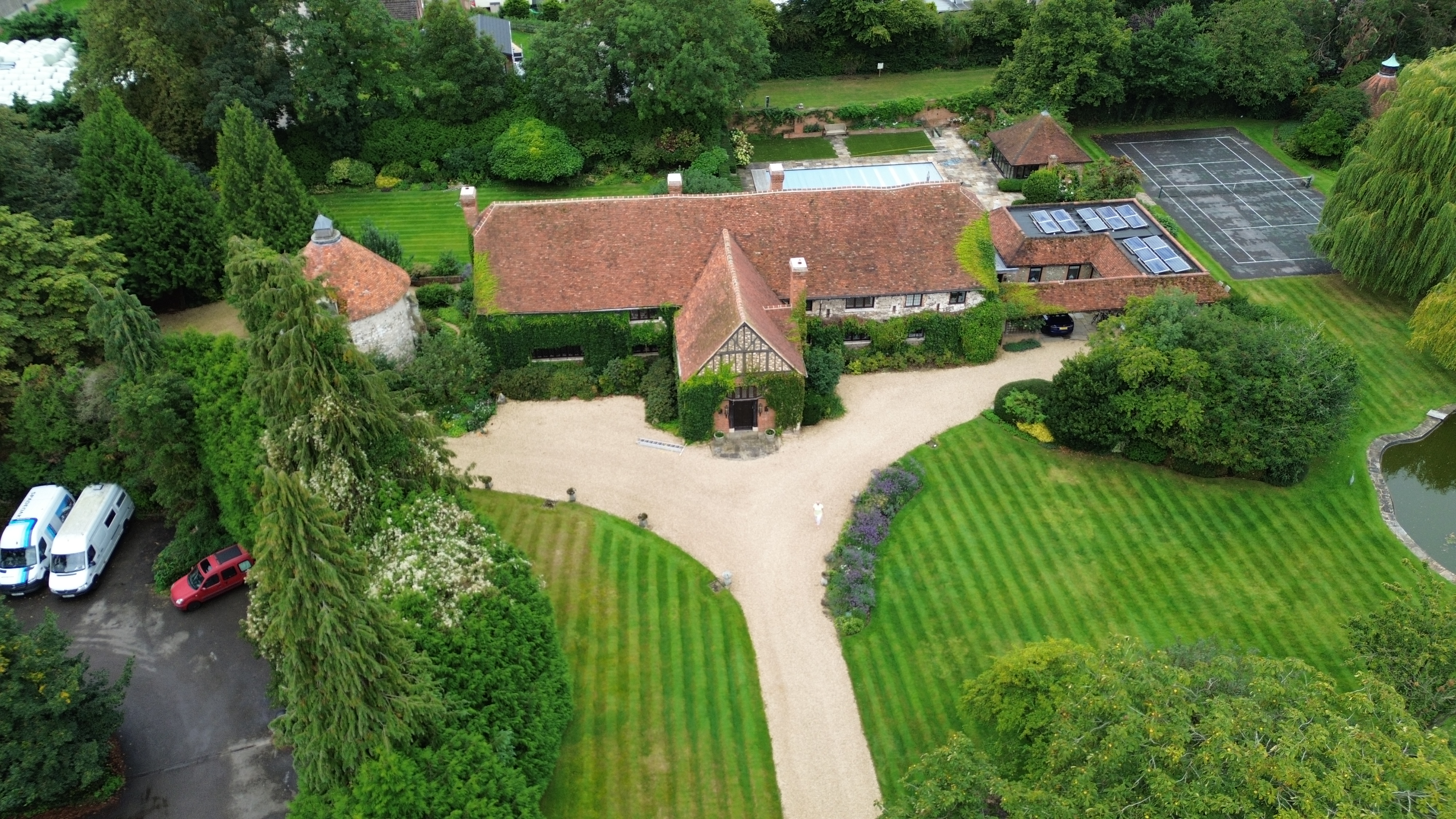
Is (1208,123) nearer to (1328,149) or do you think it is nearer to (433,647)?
(1328,149)

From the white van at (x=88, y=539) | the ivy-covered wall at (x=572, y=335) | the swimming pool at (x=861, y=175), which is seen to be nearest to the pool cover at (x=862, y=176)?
the swimming pool at (x=861, y=175)

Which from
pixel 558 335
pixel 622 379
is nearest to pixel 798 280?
pixel 622 379

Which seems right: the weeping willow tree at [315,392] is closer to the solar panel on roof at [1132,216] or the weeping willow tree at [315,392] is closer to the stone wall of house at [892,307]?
the stone wall of house at [892,307]

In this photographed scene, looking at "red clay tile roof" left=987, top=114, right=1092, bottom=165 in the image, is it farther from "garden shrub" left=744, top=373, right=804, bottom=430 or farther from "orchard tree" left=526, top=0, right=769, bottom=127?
"garden shrub" left=744, top=373, right=804, bottom=430

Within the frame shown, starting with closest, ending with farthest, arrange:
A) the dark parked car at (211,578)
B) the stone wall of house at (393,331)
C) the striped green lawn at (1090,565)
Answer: the striped green lawn at (1090,565), the dark parked car at (211,578), the stone wall of house at (393,331)

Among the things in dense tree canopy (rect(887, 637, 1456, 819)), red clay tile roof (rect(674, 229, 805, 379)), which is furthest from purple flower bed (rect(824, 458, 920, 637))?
dense tree canopy (rect(887, 637, 1456, 819))

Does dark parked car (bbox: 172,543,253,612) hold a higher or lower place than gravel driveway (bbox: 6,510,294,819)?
higher
